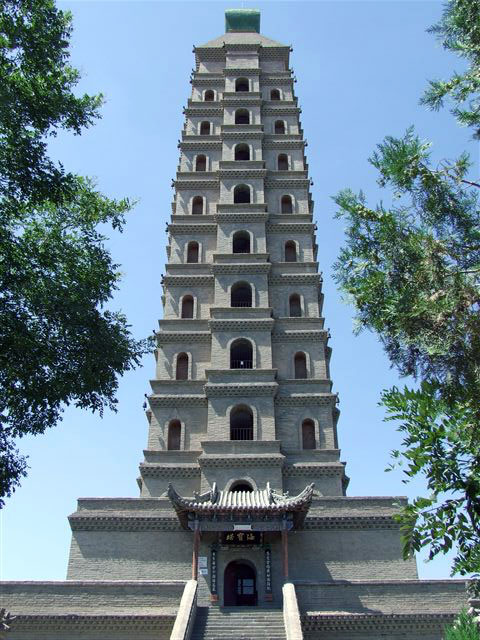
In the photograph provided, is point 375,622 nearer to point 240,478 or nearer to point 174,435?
point 240,478

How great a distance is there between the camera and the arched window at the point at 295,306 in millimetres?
28875

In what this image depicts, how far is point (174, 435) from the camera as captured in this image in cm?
2517

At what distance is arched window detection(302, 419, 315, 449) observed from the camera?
81.7ft

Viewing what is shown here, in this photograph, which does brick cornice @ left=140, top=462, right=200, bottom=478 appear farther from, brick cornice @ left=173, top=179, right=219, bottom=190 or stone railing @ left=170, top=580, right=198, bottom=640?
brick cornice @ left=173, top=179, right=219, bottom=190

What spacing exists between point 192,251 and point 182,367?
623cm

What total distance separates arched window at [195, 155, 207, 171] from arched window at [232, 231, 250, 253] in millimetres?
4918

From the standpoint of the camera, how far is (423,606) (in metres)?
19.1

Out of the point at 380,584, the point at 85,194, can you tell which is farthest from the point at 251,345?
the point at 85,194

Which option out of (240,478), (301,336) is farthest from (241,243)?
(240,478)

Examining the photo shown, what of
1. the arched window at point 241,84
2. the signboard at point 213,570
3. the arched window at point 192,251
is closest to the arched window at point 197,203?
the arched window at point 192,251

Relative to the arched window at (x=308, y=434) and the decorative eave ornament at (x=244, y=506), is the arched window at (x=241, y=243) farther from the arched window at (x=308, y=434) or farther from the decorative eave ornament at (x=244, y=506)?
the decorative eave ornament at (x=244, y=506)

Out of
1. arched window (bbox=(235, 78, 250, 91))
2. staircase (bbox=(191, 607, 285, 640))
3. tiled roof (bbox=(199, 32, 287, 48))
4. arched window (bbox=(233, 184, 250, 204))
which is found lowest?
staircase (bbox=(191, 607, 285, 640))

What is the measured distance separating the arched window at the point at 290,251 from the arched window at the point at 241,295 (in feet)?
8.18

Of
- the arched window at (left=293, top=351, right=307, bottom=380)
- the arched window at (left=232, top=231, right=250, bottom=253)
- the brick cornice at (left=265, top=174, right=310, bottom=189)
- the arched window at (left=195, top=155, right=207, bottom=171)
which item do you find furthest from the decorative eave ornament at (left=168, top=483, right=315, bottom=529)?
the arched window at (left=195, top=155, right=207, bottom=171)
